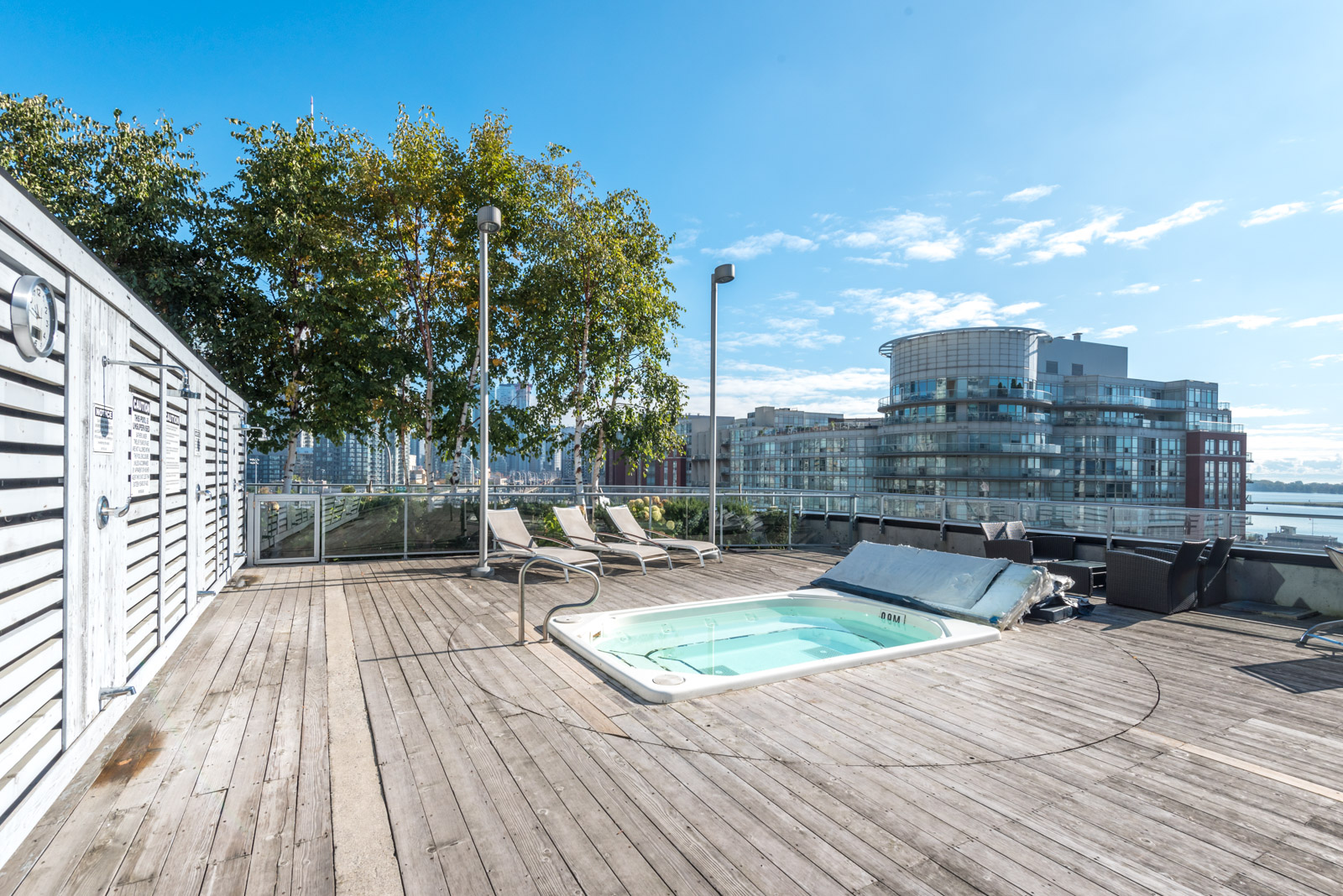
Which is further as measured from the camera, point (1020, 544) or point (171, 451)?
point (1020, 544)

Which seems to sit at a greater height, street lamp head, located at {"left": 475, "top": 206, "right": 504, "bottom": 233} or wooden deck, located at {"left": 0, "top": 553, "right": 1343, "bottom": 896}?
street lamp head, located at {"left": 475, "top": 206, "right": 504, "bottom": 233}

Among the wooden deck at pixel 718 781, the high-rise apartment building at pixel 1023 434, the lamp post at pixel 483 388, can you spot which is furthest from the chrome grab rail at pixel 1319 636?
the high-rise apartment building at pixel 1023 434

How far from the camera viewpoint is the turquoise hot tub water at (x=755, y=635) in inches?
211

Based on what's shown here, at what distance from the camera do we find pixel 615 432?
13.7 meters

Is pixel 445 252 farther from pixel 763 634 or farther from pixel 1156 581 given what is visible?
pixel 1156 581

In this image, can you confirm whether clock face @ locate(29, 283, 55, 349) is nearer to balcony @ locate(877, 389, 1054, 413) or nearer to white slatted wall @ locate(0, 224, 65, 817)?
white slatted wall @ locate(0, 224, 65, 817)

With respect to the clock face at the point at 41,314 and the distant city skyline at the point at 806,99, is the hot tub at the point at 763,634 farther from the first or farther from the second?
the distant city skyline at the point at 806,99

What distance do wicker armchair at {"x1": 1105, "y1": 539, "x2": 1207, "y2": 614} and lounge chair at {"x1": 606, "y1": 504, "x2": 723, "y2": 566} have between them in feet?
15.8

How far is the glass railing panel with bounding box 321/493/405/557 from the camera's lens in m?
8.65

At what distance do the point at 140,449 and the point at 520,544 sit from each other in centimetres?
461

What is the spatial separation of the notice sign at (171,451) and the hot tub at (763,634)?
3022 millimetres

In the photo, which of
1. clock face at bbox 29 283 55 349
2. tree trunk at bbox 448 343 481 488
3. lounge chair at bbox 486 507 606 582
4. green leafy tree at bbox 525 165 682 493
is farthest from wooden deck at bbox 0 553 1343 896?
green leafy tree at bbox 525 165 682 493

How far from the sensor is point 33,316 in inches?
88.9

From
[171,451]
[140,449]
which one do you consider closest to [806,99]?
[171,451]
